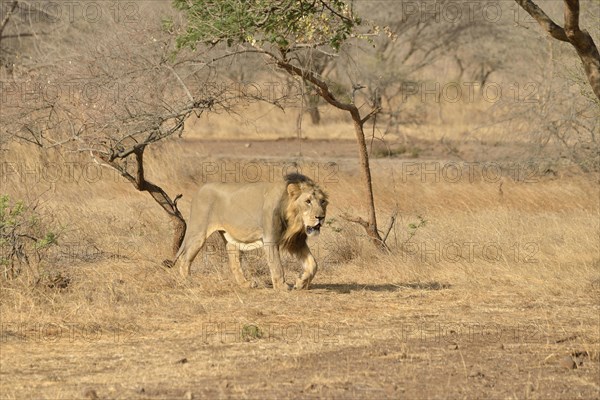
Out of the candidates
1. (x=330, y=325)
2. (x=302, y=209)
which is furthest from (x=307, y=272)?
(x=330, y=325)

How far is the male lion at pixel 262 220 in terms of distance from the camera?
1242 centimetres

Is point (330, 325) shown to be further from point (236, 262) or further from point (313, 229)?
point (236, 262)

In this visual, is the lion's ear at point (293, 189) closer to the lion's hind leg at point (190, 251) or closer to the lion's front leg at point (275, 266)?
the lion's front leg at point (275, 266)

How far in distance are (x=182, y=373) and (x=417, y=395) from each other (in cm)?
184

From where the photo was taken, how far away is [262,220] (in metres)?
12.6

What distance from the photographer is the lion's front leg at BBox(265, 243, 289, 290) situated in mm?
12447

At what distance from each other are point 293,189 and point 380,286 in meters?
1.73

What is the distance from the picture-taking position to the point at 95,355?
9.41m

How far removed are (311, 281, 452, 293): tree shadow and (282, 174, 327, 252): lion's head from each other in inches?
29.4

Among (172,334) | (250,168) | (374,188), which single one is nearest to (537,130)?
(374,188)

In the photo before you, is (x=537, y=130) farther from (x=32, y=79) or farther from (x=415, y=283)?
(x=32, y=79)

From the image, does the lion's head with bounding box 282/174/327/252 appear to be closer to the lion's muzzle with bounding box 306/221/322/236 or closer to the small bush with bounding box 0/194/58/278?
the lion's muzzle with bounding box 306/221/322/236

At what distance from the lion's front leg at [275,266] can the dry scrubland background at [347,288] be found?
0.15 m

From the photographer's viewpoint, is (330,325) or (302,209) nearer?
(330,325)
